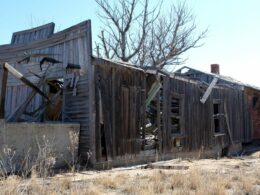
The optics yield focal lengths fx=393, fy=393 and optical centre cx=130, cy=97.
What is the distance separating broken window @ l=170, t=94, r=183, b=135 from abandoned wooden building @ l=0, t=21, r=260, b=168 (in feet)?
0.13

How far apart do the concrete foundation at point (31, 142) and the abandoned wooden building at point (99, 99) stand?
59 centimetres

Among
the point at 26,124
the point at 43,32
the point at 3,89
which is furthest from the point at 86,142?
the point at 43,32

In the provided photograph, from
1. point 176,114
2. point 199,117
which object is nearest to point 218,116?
point 199,117

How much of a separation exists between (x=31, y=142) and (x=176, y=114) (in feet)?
23.7

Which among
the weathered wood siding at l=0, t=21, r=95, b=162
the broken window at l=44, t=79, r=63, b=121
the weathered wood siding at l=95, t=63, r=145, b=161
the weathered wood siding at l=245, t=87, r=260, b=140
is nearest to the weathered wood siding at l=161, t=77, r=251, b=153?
the weathered wood siding at l=245, t=87, r=260, b=140

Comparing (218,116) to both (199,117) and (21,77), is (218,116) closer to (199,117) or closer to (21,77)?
(199,117)

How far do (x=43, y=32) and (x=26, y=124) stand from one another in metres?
5.02

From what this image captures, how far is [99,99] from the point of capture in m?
12.1

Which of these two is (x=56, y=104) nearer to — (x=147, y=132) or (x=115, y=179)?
(x=147, y=132)

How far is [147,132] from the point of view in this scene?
48.2ft

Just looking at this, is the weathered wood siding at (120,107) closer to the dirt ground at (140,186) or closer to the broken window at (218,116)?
the dirt ground at (140,186)

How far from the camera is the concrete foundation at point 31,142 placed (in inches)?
392

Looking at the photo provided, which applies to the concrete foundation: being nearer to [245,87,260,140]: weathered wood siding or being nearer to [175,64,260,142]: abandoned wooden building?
[175,64,260,142]: abandoned wooden building

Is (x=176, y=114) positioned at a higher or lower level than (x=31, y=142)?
higher
